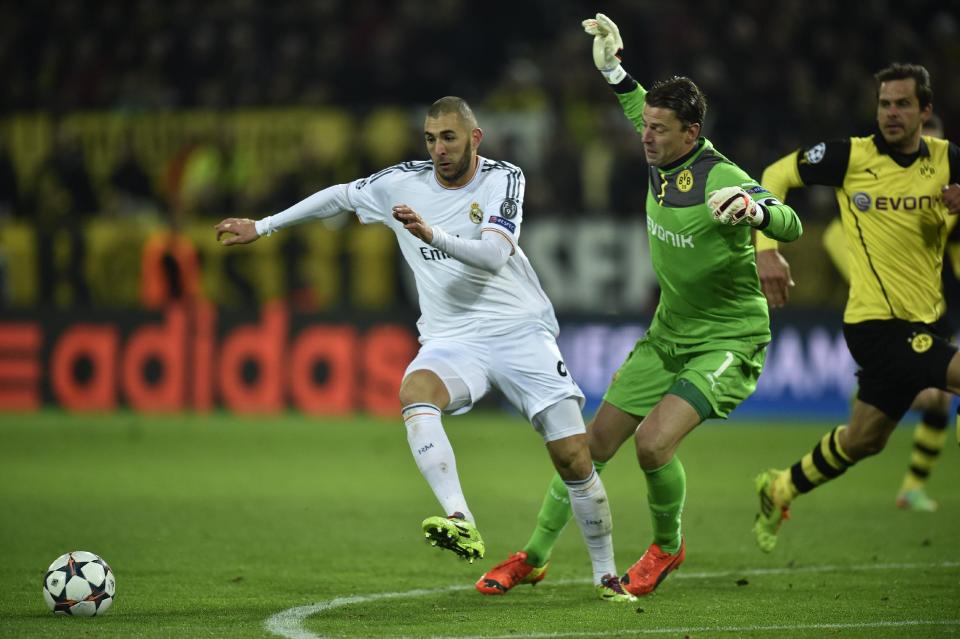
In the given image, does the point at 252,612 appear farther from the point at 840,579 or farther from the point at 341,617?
the point at 840,579

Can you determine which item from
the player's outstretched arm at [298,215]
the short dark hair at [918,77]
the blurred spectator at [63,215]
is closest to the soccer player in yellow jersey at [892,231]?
the short dark hair at [918,77]

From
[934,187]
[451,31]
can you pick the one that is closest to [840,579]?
[934,187]

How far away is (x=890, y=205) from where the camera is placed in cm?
780

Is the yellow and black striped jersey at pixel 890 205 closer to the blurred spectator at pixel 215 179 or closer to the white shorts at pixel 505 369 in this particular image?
the white shorts at pixel 505 369

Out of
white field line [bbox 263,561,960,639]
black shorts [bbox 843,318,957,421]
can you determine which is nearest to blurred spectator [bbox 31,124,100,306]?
white field line [bbox 263,561,960,639]

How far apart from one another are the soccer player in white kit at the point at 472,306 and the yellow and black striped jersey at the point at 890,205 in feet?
5.62

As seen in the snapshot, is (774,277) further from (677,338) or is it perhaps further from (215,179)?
(215,179)

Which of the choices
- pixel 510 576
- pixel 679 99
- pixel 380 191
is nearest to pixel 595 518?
pixel 510 576

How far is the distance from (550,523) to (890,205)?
249 cm

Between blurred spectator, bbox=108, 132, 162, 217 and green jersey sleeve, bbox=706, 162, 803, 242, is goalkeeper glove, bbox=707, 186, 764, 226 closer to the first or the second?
green jersey sleeve, bbox=706, 162, 803, 242

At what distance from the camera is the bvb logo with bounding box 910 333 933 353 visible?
302 inches

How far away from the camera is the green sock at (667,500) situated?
716 cm

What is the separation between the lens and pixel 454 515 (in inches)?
251

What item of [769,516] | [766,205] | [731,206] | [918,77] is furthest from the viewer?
[769,516]
